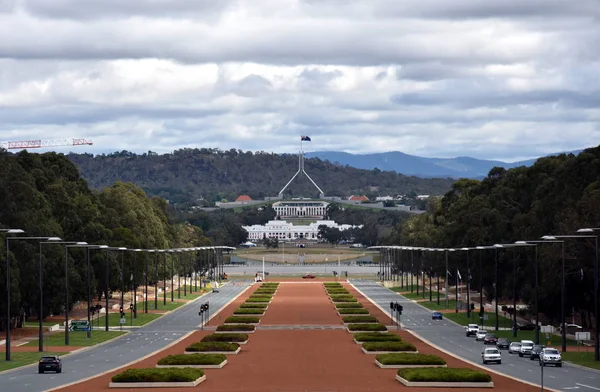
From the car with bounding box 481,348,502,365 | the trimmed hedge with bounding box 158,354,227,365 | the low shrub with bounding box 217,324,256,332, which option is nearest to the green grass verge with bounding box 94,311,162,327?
the low shrub with bounding box 217,324,256,332

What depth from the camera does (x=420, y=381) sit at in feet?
207

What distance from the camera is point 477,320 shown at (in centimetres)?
12400

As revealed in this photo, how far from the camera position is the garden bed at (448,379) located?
62.3 m

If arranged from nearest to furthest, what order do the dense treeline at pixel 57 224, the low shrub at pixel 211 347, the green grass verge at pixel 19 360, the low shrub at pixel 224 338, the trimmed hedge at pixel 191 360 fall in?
the trimmed hedge at pixel 191 360 → the green grass verge at pixel 19 360 → the low shrub at pixel 211 347 → the low shrub at pixel 224 338 → the dense treeline at pixel 57 224

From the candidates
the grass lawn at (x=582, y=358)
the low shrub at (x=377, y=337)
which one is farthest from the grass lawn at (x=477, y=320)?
the grass lawn at (x=582, y=358)

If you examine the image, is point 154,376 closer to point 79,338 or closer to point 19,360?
point 19,360

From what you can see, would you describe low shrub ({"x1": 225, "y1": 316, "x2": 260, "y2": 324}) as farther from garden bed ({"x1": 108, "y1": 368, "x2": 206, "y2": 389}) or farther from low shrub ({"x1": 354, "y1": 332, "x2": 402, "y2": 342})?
garden bed ({"x1": 108, "y1": 368, "x2": 206, "y2": 389})

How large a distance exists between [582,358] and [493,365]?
29.6 feet

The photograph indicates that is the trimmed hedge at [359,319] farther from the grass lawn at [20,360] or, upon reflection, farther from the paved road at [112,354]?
the grass lawn at [20,360]

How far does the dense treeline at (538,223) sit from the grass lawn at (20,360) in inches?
1462

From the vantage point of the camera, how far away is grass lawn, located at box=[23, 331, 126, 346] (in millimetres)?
95125

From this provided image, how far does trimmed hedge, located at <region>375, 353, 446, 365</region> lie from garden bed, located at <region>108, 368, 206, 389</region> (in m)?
13.3

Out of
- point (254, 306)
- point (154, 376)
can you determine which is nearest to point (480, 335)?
point (154, 376)

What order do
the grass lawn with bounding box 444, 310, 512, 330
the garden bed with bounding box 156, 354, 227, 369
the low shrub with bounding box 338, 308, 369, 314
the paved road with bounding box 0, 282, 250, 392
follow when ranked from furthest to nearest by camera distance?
the low shrub with bounding box 338, 308, 369, 314 < the grass lawn with bounding box 444, 310, 512, 330 < the garden bed with bounding box 156, 354, 227, 369 < the paved road with bounding box 0, 282, 250, 392
